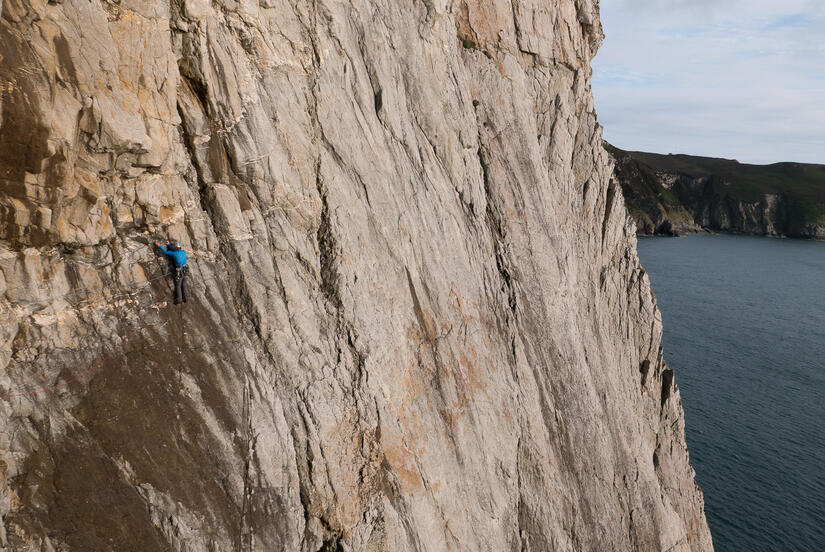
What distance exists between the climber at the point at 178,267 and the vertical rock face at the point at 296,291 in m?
0.41

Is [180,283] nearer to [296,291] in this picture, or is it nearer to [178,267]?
[178,267]

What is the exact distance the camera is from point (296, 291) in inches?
657

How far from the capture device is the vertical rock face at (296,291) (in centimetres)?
1209

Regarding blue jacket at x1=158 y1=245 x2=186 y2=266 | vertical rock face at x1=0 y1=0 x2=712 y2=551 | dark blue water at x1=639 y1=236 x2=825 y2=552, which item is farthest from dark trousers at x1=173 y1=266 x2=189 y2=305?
dark blue water at x1=639 y1=236 x2=825 y2=552

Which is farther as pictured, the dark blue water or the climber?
the dark blue water

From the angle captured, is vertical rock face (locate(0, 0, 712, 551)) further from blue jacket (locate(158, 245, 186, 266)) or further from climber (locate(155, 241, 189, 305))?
blue jacket (locate(158, 245, 186, 266))

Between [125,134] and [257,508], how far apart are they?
462 inches

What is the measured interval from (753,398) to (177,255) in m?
69.2

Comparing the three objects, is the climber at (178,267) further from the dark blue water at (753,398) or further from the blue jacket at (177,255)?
the dark blue water at (753,398)

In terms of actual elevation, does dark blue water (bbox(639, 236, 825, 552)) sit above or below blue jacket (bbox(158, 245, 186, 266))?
below

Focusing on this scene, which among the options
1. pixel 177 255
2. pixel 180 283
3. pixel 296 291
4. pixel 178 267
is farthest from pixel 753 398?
pixel 177 255

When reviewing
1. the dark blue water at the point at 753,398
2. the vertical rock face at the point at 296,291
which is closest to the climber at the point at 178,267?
the vertical rock face at the point at 296,291

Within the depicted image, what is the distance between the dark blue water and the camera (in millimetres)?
42812

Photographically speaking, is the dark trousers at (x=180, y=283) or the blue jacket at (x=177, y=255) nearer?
the blue jacket at (x=177, y=255)
